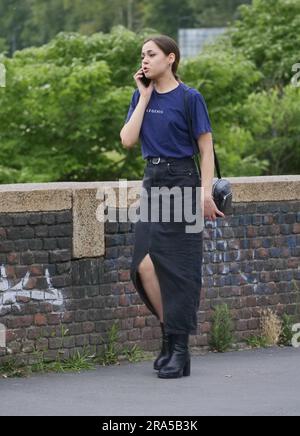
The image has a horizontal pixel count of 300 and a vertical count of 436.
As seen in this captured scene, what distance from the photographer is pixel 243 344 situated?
394 inches

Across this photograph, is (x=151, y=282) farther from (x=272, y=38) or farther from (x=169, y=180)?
(x=272, y=38)

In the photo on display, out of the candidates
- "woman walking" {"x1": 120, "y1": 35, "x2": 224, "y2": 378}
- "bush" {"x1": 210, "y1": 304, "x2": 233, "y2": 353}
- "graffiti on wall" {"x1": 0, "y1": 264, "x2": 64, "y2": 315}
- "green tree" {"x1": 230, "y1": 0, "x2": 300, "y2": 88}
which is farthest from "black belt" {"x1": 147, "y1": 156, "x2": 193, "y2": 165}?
"green tree" {"x1": 230, "y1": 0, "x2": 300, "y2": 88}

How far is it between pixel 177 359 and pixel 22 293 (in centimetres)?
107

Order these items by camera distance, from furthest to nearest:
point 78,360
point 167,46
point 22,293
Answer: point 78,360, point 22,293, point 167,46

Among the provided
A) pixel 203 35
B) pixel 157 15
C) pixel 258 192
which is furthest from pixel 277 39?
pixel 157 15

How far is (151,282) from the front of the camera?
8.41m

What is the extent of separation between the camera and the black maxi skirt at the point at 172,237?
8.28 metres

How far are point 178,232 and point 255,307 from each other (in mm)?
1931

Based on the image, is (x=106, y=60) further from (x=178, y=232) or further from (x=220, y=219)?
(x=178, y=232)

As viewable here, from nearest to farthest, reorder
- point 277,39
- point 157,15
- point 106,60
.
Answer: point 106,60 → point 277,39 → point 157,15

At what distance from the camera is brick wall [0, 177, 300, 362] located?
8.79 meters

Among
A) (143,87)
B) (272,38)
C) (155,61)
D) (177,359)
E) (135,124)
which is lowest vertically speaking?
(177,359)

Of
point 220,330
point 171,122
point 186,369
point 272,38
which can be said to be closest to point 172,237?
point 171,122

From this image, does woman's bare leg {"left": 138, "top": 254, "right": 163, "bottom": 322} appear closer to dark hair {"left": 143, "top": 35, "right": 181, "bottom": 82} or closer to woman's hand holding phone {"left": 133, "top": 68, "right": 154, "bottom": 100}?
woman's hand holding phone {"left": 133, "top": 68, "right": 154, "bottom": 100}
